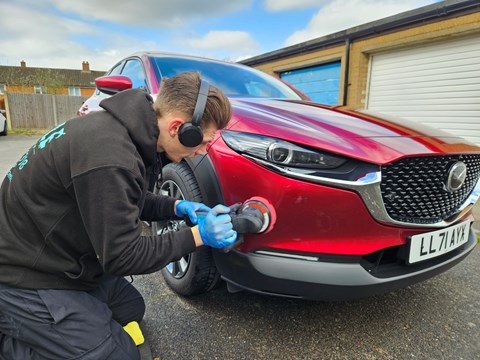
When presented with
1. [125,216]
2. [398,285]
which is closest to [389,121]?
[398,285]

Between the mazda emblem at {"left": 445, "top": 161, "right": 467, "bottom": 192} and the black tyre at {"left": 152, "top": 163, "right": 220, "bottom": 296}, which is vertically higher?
the mazda emblem at {"left": 445, "top": 161, "right": 467, "bottom": 192}

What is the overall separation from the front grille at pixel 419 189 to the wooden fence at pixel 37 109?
17273 millimetres

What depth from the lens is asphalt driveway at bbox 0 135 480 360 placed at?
1604 millimetres

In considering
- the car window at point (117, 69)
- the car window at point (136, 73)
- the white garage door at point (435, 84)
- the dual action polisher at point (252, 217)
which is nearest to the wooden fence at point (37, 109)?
the car window at point (117, 69)

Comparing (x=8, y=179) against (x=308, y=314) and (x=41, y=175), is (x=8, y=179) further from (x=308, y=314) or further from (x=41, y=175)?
(x=308, y=314)

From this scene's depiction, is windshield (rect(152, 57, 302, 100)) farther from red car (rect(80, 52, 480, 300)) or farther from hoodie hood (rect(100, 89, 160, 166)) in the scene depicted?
hoodie hood (rect(100, 89, 160, 166))

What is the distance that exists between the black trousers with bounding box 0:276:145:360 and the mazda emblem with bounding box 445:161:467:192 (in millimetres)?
1607

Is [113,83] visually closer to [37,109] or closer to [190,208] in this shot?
[190,208]

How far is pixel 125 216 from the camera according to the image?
1129 millimetres

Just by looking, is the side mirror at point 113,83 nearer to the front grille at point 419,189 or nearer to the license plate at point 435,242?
the front grille at point 419,189

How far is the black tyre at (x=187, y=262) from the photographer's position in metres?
1.75

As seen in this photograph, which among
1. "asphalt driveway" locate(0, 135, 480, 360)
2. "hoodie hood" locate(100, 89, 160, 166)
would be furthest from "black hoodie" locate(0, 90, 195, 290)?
"asphalt driveway" locate(0, 135, 480, 360)

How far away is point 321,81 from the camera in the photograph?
9461 mm

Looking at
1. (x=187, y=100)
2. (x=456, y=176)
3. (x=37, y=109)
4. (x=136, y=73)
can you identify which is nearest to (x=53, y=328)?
(x=187, y=100)
